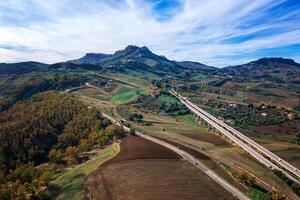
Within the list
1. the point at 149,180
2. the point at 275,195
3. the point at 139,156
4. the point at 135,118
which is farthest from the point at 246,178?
the point at 135,118

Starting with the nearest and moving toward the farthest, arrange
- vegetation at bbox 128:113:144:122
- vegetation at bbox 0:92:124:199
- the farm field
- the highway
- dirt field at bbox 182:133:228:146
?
1. the farm field
2. the highway
3. vegetation at bbox 0:92:124:199
4. dirt field at bbox 182:133:228:146
5. vegetation at bbox 128:113:144:122

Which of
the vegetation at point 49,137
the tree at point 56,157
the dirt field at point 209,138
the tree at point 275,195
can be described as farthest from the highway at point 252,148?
the tree at point 56,157

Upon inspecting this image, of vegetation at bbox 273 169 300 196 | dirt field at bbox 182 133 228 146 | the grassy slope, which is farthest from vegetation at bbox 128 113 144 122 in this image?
vegetation at bbox 273 169 300 196

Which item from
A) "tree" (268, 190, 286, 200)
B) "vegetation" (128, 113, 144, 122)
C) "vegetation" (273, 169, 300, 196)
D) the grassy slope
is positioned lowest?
the grassy slope

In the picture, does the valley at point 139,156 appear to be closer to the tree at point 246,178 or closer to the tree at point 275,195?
the tree at point 246,178

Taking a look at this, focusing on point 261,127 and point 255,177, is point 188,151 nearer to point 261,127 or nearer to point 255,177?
point 255,177

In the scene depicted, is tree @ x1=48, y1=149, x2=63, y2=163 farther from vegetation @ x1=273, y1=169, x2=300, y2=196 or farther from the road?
vegetation @ x1=273, y1=169, x2=300, y2=196

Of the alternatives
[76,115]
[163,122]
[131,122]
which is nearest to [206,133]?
[163,122]
